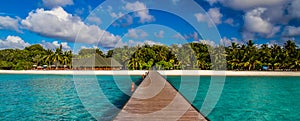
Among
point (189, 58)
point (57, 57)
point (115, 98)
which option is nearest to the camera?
point (115, 98)

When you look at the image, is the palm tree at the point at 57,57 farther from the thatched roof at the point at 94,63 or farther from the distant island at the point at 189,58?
the thatched roof at the point at 94,63

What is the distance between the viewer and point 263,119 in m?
11.8

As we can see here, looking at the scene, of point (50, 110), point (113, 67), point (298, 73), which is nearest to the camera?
point (50, 110)

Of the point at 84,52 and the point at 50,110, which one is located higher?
the point at 84,52

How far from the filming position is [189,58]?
181 feet

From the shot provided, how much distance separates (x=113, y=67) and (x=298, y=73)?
35.4 m

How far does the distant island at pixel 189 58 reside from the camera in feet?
171

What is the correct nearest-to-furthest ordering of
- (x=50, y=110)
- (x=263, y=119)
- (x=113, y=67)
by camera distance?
(x=263, y=119) → (x=50, y=110) → (x=113, y=67)

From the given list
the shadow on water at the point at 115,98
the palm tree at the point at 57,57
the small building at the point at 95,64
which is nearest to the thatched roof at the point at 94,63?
the small building at the point at 95,64

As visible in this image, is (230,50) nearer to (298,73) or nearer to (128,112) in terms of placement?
(298,73)

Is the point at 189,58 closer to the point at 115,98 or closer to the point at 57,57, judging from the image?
the point at 57,57

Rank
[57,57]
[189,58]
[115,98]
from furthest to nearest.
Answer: [57,57] → [189,58] → [115,98]

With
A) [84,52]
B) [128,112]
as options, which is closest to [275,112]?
[128,112]

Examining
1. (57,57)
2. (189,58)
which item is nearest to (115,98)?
(189,58)
